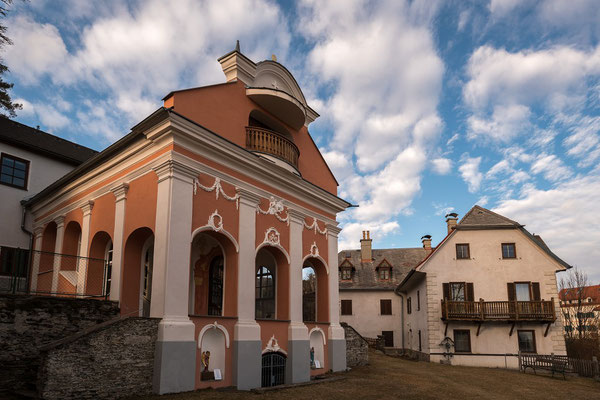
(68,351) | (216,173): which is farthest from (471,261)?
(68,351)

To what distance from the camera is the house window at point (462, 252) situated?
2569 cm

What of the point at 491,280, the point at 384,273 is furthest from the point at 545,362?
the point at 384,273

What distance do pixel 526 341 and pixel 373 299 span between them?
501 inches

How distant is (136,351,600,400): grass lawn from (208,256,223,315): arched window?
4299 millimetres

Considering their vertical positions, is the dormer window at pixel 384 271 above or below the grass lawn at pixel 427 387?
above

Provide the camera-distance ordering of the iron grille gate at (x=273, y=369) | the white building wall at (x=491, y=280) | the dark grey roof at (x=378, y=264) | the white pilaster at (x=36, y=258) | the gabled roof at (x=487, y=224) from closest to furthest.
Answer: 1. the iron grille gate at (x=273, y=369)
2. the white pilaster at (x=36, y=258)
3. the white building wall at (x=491, y=280)
4. the gabled roof at (x=487, y=224)
5. the dark grey roof at (x=378, y=264)

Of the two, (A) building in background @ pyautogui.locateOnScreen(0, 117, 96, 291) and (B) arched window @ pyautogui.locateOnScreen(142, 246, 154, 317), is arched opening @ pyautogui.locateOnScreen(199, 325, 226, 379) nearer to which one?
(B) arched window @ pyautogui.locateOnScreen(142, 246, 154, 317)

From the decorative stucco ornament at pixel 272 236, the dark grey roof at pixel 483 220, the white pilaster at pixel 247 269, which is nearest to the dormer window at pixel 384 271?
the dark grey roof at pixel 483 220

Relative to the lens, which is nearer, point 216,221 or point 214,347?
point 214,347

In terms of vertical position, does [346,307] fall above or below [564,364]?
above

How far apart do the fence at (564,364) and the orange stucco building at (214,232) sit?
10278 millimetres

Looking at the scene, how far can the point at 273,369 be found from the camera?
1363 centimetres

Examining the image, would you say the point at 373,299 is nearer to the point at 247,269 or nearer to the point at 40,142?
the point at 247,269

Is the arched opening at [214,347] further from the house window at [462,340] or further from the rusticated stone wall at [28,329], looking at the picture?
the house window at [462,340]
